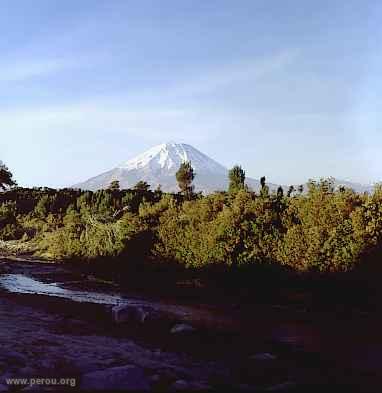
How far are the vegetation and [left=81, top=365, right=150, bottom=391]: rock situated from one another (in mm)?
14188

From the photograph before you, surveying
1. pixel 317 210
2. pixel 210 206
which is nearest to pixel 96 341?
pixel 317 210

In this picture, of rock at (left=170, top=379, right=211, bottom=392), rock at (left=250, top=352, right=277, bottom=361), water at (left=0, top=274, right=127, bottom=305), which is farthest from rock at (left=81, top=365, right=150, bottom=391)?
water at (left=0, top=274, right=127, bottom=305)

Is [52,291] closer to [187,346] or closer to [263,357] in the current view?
[187,346]

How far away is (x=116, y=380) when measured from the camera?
35.6 ft

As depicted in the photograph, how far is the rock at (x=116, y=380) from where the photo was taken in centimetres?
1053

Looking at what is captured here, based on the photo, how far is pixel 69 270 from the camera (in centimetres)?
3656

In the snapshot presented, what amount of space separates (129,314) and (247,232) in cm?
1080

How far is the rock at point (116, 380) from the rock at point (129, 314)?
6670 millimetres

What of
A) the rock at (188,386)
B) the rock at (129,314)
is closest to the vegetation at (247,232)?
the rock at (129,314)

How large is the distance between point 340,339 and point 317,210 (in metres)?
9.69

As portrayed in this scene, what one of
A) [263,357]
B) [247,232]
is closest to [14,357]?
[263,357]

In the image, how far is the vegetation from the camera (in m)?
22.7

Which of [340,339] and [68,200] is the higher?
[68,200]

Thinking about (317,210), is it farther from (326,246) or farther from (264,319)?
(264,319)
